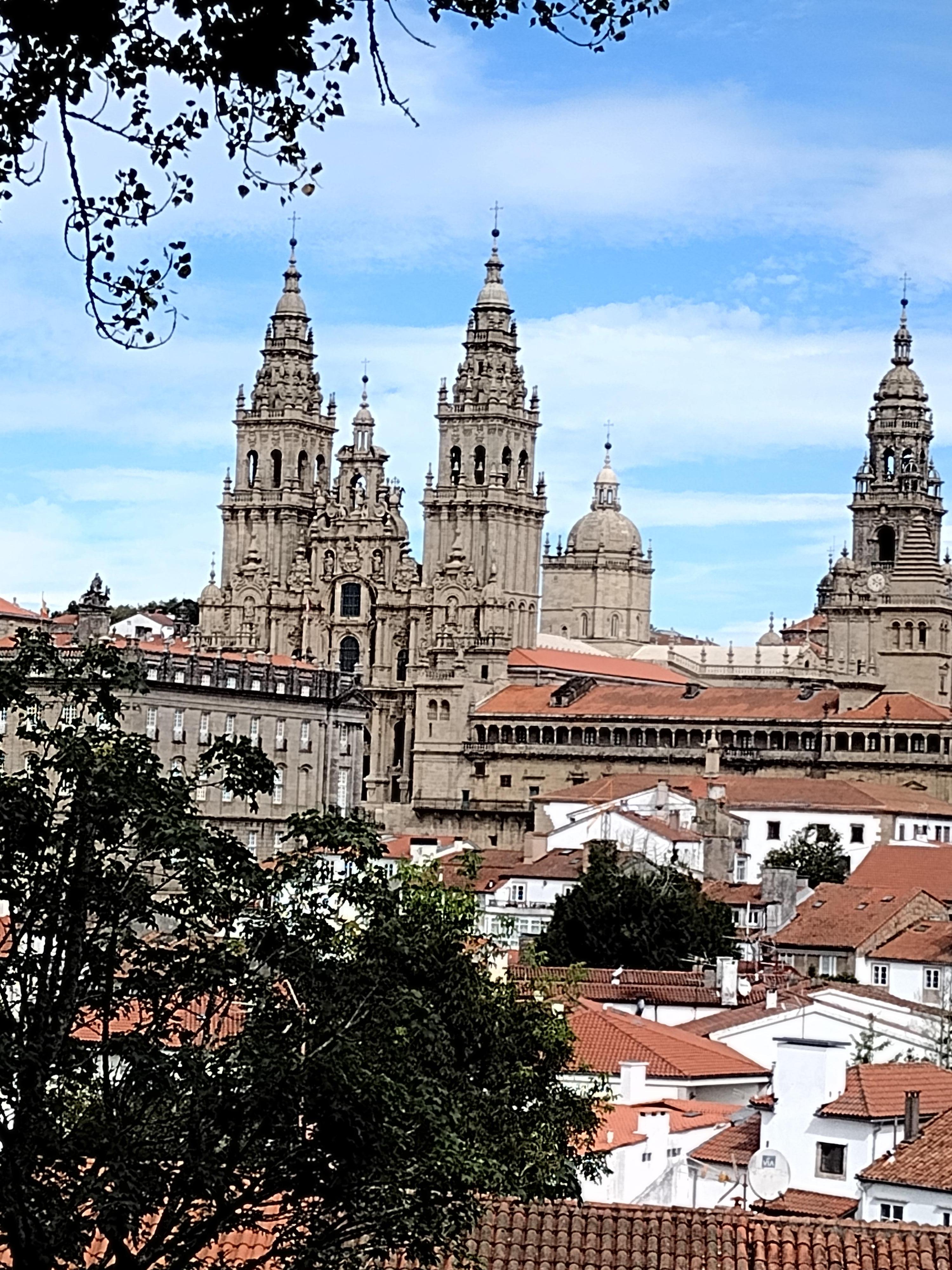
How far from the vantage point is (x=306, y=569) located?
116 m

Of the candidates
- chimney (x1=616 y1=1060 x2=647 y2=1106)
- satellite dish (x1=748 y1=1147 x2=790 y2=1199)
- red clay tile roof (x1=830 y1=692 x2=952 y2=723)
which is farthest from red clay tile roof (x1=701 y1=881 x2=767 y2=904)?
satellite dish (x1=748 y1=1147 x2=790 y2=1199)

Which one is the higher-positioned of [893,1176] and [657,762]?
[657,762]

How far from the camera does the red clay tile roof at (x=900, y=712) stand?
98812 mm

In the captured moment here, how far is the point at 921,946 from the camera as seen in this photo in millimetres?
59094

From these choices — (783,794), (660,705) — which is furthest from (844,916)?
(660,705)


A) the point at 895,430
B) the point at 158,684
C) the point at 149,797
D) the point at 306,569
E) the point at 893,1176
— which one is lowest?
the point at 893,1176

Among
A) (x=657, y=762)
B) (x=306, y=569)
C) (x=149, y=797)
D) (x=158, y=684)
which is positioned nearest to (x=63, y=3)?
(x=149, y=797)

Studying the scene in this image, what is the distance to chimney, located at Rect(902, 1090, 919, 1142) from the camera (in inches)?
1089

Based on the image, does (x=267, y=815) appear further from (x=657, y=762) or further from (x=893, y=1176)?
(x=893, y=1176)

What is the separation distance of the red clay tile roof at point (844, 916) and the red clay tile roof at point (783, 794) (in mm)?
21144

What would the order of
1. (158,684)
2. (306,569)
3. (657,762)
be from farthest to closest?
(306,569)
(657,762)
(158,684)

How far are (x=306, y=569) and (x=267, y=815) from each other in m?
34.9

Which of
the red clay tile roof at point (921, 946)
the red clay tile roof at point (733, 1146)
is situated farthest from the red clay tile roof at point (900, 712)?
the red clay tile roof at point (733, 1146)

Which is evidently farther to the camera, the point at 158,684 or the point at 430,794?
the point at 430,794
